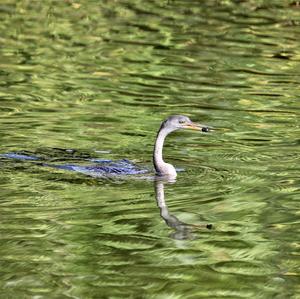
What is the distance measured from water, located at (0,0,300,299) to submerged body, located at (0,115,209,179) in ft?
0.65

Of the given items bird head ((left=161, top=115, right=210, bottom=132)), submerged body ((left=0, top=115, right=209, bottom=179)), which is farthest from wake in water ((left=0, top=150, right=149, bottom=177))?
bird head ((left=161, top=115, right=210, bottom=132))

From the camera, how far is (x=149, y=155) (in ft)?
49.3

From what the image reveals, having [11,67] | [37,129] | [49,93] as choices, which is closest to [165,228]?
[37,129]

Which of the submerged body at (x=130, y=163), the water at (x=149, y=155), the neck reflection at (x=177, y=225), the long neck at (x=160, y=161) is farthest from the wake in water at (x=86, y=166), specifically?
the neck reflection at (x=177, y=225)

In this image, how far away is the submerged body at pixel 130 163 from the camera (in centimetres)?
1361

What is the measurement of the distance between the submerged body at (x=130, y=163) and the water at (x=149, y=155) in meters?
0.20

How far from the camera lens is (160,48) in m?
24.5

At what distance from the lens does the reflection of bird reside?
1355 cm

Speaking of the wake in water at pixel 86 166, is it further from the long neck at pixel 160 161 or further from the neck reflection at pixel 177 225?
the neck reflection at pixel 177 225

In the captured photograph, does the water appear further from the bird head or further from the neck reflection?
the bird head

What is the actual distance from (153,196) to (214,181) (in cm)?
91

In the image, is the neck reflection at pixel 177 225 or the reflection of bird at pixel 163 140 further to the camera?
the reflection of bird at pixel 163 140

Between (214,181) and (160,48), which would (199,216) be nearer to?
(214,181)

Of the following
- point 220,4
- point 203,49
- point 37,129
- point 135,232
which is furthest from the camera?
point 220,4
